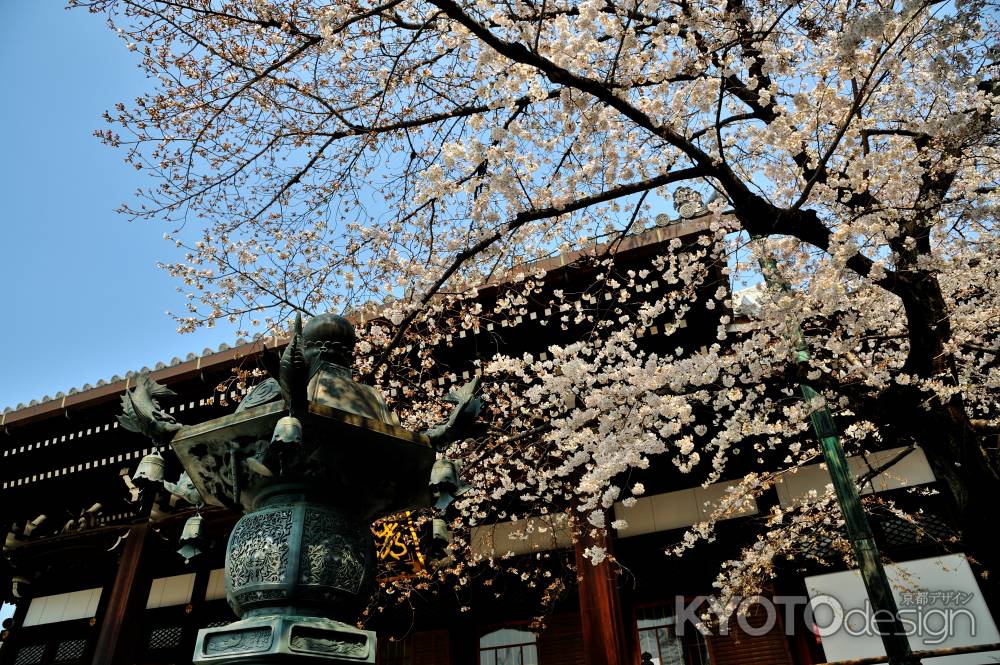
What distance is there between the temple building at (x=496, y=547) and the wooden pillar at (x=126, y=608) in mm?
19

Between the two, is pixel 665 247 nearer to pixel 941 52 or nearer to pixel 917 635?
pixel 941 52

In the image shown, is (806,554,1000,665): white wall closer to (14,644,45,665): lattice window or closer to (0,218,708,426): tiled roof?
(0,218,708,426): tiled roof

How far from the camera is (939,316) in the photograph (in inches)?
182

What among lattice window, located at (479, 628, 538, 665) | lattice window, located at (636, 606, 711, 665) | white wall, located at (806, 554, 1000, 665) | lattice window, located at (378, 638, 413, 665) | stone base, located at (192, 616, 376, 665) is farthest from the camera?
lattice window, located at (378, 638, 413, 665)

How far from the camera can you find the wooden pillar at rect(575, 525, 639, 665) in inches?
253

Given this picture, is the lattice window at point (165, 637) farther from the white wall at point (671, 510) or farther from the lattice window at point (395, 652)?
the white wall at point (671, 510)

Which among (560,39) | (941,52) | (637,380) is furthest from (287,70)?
(941,52)

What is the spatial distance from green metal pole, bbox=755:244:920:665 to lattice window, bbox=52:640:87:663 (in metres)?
12.3

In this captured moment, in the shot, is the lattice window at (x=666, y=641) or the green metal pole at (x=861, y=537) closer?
the green metal pole at (x=861, y=537)

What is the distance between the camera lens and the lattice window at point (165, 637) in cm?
1051

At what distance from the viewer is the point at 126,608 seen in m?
8.57

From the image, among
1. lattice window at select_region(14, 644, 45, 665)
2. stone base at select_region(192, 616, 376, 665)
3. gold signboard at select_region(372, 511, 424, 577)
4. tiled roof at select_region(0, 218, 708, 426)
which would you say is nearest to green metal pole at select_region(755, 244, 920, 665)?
tiled roof at select_region(0, 218, 708, 426)

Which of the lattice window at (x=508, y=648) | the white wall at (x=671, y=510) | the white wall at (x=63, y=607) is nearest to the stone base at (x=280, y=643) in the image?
the white wall at (x=671, y=510)

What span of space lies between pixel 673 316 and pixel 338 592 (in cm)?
636
